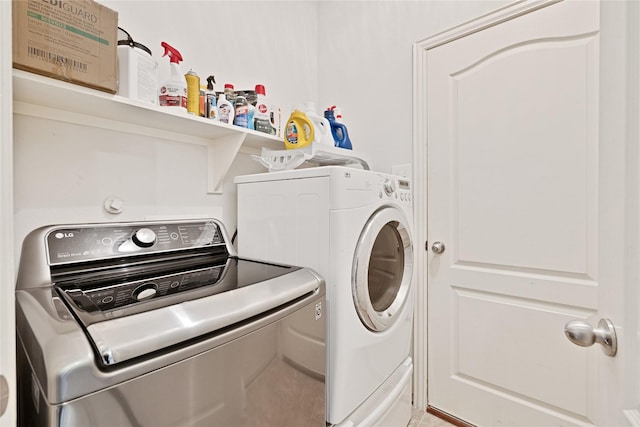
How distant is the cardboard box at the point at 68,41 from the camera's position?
2.65 feet

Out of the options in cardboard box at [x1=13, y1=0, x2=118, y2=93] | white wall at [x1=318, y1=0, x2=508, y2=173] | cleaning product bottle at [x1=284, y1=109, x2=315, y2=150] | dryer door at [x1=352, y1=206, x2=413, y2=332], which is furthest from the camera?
white wall at [x1=318, y1=0, x2=508, y2=173]

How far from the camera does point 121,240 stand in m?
1.13

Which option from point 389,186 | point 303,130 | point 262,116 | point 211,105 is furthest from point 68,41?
point 389,186

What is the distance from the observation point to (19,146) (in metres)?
1.02

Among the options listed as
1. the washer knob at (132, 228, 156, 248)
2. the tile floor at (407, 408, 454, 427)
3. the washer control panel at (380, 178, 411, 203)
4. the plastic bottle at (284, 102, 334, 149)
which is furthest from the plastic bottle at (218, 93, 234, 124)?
the tile floor at (407, 408, 454, 427)

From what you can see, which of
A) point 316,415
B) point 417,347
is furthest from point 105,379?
point 417,347

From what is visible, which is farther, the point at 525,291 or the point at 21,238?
the point at 525,291

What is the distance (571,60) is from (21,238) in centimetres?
234

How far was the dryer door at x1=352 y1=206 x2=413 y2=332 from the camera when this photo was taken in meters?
1.21

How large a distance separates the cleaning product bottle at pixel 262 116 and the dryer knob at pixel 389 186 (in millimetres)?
721

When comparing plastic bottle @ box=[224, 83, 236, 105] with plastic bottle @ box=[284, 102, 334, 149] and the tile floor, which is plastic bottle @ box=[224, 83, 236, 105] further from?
the tile floor

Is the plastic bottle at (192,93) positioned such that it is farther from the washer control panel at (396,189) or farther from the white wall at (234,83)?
the washer control panel at (396,189)

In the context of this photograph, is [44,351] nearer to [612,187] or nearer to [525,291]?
[612,187]

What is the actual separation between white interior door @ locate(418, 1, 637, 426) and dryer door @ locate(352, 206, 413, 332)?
1.23ft
